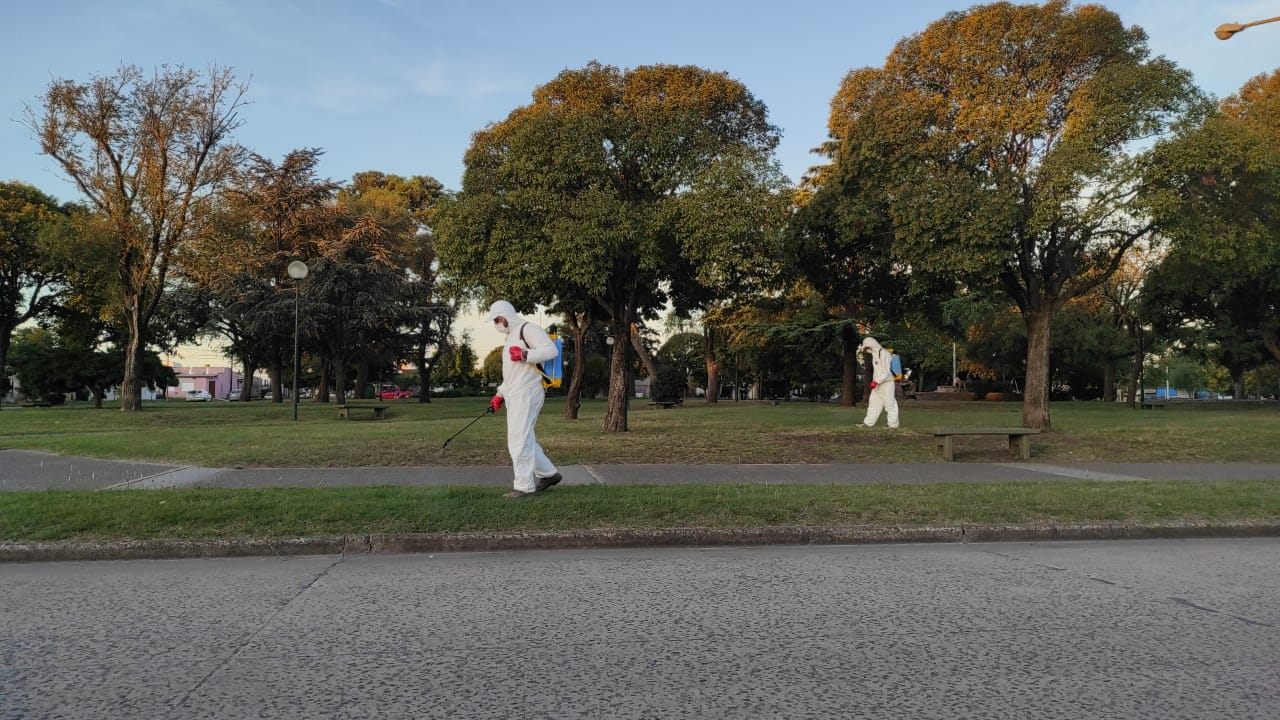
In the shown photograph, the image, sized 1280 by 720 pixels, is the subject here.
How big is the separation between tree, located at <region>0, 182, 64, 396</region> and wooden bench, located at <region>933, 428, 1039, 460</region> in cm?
3514

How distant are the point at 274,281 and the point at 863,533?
1520 inches

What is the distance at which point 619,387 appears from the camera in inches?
750

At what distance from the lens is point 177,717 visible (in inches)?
128

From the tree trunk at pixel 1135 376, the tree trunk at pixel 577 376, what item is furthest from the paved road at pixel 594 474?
the tree trunk at pixel 1135 376

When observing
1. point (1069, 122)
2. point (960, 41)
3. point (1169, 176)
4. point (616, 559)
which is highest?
point (960, 41)

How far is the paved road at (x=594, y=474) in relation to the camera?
9922 mm

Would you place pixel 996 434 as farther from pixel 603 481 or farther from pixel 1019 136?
pixel 1019 136

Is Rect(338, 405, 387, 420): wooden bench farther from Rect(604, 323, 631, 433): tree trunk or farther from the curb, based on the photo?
the curb

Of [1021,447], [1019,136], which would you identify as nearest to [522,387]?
[1021,447]

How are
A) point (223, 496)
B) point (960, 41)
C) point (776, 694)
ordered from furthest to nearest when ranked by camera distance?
point (960, 41) → point (223, 496) → point (776, 694)

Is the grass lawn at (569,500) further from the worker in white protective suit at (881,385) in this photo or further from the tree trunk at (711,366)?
the tree trunk at (711,366)

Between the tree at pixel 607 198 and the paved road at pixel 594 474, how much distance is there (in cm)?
568

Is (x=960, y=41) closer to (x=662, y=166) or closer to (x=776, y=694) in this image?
(x=662, y=166)

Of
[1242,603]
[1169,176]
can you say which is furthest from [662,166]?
[1242,603]
